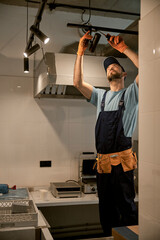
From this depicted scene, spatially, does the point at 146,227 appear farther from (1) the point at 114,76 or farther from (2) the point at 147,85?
(1) the point at 114,76

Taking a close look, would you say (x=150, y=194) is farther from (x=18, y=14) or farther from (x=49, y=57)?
(x=18, y=14)

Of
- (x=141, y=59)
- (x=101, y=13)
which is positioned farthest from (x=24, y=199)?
(x=101, y=13)

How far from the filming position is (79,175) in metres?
3.63

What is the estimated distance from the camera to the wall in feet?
11.4

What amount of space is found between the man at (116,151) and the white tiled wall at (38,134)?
3.41 ft

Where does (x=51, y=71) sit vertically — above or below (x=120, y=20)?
below

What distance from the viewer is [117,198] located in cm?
252

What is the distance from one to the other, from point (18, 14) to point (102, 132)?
185cm

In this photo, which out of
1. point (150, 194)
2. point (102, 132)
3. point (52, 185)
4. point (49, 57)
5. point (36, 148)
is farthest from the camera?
point (36, 148)

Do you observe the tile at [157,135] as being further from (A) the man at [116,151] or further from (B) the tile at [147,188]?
(A) the man at [116,151]

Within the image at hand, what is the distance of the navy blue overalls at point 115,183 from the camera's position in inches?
97.7

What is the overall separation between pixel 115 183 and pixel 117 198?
0.13 metres

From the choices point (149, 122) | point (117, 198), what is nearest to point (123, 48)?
point (149, 122)

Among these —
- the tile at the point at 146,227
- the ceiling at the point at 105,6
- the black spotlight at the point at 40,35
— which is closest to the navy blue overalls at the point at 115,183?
the black spotlight at the point at 40,35
